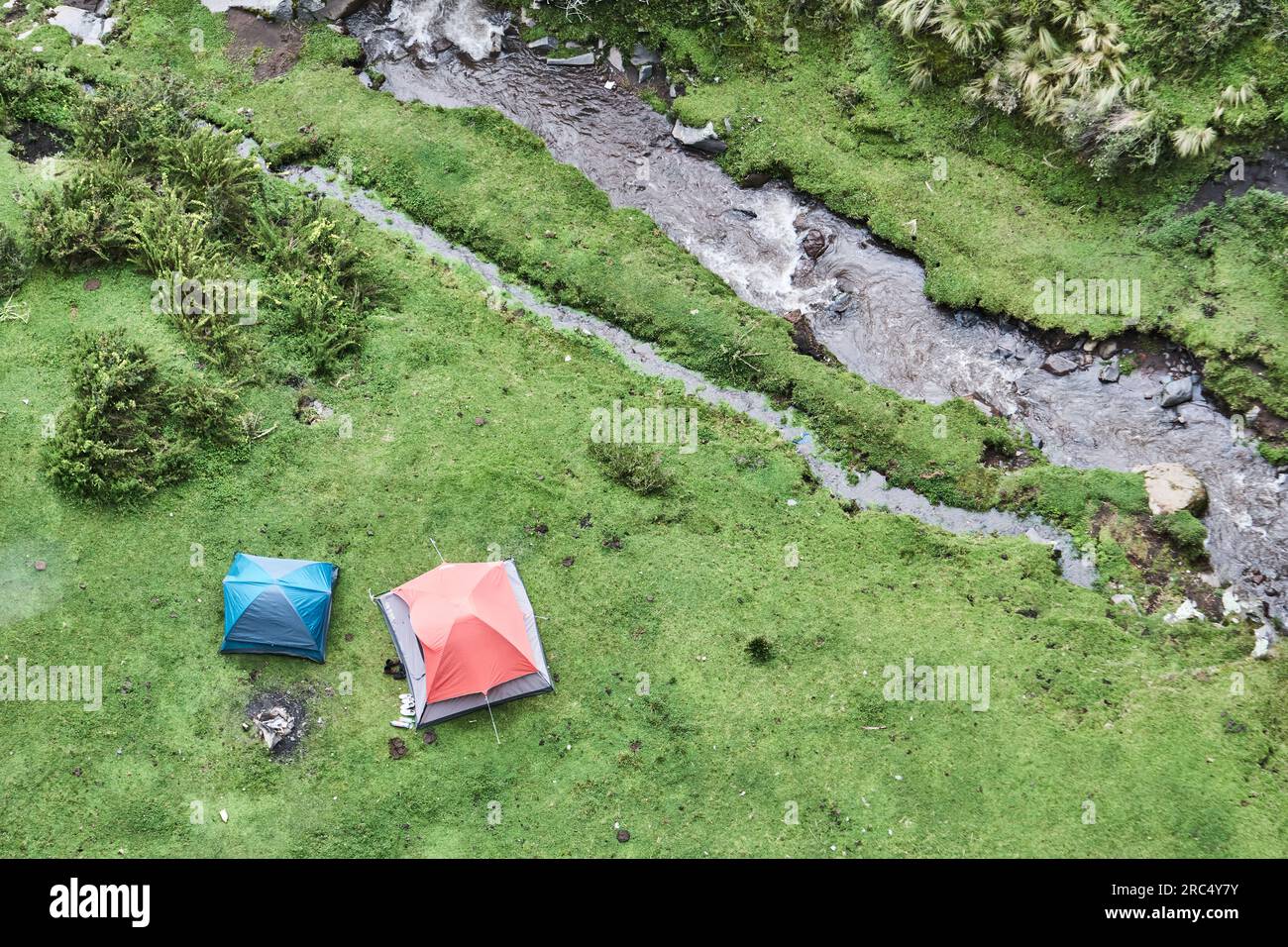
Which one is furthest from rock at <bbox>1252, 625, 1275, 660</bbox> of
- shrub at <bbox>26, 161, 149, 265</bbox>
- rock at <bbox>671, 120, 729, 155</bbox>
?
shrub at <bbox>26, 161, 149, 265</bbox>

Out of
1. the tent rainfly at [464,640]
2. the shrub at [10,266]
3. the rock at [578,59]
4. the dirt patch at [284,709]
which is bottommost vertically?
the dirt patch at [284,709]

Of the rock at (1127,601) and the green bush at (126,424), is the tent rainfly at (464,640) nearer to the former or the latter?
the green bush at (126,424)

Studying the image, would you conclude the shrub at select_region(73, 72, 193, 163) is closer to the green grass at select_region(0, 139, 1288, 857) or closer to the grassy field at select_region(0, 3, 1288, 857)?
the grassy field at select_region(0, 3, 1288, 857)

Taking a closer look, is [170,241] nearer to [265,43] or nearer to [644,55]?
[265,43]

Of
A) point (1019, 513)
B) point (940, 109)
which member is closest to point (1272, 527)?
point (1019, 513)

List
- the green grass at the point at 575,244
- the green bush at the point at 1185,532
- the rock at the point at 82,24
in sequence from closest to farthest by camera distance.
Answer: the green bush at the point at 1185,532 < the green grass at the point at 575,244 < the rock at the point at 82,24

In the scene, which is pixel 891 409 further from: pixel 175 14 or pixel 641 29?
pixel 175 14

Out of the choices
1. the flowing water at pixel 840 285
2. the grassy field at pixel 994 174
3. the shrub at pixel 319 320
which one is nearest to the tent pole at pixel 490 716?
the shrub at pixel 319 320
